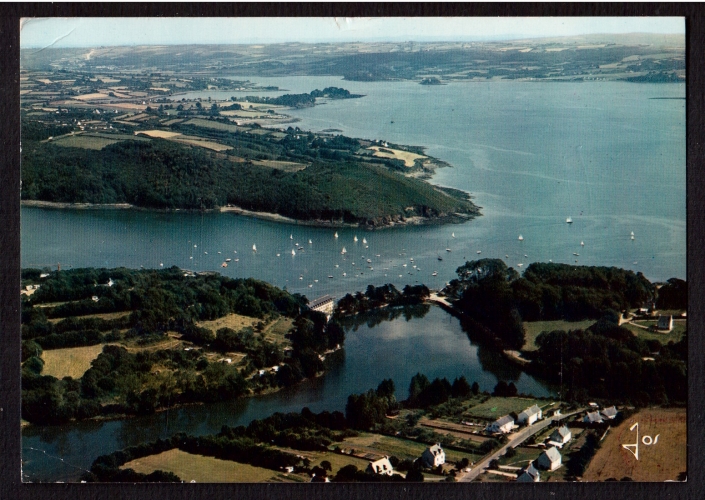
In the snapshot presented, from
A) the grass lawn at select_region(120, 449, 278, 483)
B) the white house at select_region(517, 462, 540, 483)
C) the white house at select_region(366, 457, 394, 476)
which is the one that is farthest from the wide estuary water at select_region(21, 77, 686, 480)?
the white house at select_region(517, 462, 540, 483)

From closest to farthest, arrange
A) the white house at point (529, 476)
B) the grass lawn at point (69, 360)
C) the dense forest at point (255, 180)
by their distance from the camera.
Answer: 1. the white house at point (529, 476)
2. the grass lawn at point (69, 360)
3. the dense forest at point (255, 180)

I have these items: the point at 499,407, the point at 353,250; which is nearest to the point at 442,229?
the point at 353,250

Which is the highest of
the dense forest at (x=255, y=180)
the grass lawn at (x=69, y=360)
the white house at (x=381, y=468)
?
the dense forest at (x=255, y=180)

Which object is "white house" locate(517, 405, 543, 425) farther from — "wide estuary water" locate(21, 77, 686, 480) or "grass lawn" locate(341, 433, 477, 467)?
"grass lawn" locate(341, 433, 477, 467)

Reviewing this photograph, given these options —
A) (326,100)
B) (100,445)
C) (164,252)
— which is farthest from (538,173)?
(100,445)

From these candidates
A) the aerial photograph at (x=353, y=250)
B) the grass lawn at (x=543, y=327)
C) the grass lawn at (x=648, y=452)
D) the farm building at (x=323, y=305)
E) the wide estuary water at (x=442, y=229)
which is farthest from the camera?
the farm building at (x=323, y=305)

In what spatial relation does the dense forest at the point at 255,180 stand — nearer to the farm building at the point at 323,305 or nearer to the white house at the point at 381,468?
the farm building at the point at 323,305

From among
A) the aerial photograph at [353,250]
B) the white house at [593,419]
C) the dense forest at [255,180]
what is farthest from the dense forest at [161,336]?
the white house at [593,419]
